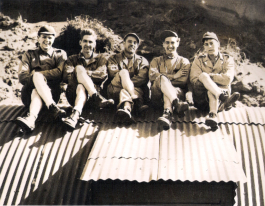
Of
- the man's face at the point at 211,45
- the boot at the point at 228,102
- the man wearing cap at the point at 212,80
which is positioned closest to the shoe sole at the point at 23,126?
the man wearing cap at the point at 212,80

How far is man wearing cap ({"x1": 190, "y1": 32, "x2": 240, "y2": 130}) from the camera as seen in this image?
5.44 m

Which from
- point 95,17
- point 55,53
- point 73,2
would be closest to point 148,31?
point 95,17

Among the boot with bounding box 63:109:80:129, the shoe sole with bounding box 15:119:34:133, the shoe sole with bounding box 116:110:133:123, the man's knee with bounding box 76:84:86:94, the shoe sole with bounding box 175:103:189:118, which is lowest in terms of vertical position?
the shoe sole with bounding box 15:119:34:133

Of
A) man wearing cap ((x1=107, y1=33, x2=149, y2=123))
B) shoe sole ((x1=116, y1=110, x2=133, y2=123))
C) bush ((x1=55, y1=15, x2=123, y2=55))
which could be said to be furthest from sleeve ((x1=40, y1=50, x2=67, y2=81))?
bush ((x1=55, y1=15, x2=123, y2=55))

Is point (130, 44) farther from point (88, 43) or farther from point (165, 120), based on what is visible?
point (165, 120)

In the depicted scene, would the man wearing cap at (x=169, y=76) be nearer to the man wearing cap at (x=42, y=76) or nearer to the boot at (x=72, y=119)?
the boot at (x=72, y=119)

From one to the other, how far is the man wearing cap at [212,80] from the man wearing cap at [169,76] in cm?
19

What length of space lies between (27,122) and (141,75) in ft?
6.98

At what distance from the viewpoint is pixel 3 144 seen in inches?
211

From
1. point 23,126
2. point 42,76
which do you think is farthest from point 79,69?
point 23,126

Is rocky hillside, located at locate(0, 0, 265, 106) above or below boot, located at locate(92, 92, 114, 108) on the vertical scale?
above

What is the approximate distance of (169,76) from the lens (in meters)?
5.91

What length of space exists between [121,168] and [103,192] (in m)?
0.53

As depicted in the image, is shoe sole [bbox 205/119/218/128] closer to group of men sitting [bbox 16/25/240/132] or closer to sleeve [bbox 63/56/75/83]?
group of men sitting [bbox 16/25/240/132]
